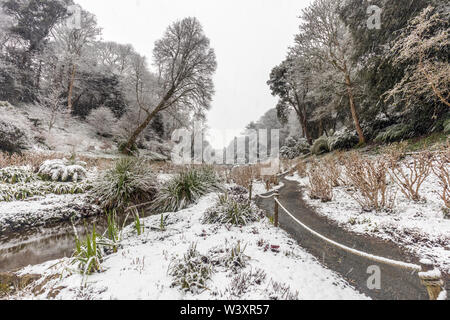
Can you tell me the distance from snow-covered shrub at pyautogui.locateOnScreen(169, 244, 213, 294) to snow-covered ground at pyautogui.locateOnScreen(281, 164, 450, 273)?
2.73m

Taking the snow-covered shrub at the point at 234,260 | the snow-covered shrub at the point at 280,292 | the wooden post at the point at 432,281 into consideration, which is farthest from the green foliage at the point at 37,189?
the wooden post at the point at 432,281

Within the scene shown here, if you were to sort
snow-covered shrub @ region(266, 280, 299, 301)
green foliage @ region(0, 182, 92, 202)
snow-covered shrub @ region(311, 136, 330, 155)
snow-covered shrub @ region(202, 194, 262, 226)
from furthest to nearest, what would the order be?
1. snow-covered shrub @ region(311, 136, 330, 155)
2. green foliage @ region(0, 182, 92, 202)
3. snow-covered shrub @ region(202, 194, 262, 226)
4. snow-covered shrub @ region(266, 280, 299, 301)

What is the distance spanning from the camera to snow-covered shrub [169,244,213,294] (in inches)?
65.2

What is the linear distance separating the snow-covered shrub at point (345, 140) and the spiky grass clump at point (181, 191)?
364 inches

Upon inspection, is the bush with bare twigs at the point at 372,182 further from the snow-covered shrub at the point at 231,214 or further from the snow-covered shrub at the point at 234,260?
the snow-covered shrub at the point at 234,260

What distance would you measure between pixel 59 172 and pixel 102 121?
12225 millimetres

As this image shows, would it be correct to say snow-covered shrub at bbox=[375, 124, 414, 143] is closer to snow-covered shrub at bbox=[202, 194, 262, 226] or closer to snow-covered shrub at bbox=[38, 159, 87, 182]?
snow-covered shrub at bbox=[202, 194, 262, 226]

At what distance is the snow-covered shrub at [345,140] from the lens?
9859 millimetres

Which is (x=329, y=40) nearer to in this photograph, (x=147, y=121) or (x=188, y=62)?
(x=188, y=62)

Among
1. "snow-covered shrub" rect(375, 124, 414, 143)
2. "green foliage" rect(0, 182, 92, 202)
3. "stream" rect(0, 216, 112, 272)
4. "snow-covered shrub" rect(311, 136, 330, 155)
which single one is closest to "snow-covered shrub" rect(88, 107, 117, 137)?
"green foliage" rect(0, 182, 92, 202)

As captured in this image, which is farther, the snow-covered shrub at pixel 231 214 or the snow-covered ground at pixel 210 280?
the snow-covered shrub at pixel 231 214

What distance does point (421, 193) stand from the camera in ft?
11.3

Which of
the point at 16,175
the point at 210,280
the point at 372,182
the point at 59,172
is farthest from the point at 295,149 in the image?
the point at 16,175
